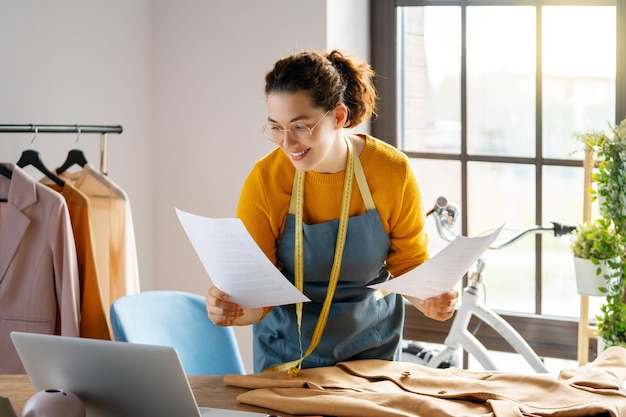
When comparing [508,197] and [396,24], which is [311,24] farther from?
[508,197]

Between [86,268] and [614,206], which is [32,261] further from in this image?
[614,206]

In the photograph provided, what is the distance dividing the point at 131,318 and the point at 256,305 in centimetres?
71

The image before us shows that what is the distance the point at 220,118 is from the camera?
137 inches

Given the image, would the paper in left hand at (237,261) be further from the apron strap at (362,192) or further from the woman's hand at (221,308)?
Result: the apron strap at (362,192)

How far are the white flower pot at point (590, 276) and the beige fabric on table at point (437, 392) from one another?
3.05 ft

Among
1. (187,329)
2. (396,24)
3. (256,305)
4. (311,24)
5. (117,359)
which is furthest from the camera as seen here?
(396,24)

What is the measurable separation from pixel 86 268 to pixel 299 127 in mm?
1040

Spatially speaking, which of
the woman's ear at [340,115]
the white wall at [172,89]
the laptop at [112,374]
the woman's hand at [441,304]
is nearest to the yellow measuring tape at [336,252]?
the woman's ear at [340,115]

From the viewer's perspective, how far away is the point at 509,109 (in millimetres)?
3346

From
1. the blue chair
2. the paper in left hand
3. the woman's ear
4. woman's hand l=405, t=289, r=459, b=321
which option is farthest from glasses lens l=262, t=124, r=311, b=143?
the blue chair

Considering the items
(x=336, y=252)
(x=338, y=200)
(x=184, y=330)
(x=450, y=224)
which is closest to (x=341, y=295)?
(x=336, y=252)

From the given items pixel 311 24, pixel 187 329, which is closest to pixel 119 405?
pixel 187 329

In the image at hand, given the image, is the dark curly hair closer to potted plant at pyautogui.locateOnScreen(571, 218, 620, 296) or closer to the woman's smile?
the woman's smile

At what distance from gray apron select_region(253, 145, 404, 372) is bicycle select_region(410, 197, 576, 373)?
2.77ft
